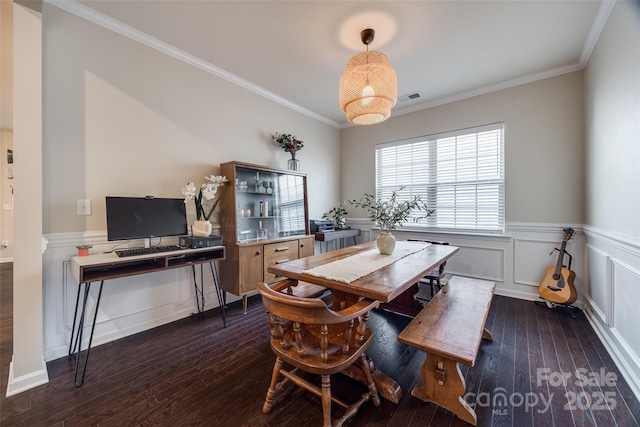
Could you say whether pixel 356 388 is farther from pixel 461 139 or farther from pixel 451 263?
pixel 461 139

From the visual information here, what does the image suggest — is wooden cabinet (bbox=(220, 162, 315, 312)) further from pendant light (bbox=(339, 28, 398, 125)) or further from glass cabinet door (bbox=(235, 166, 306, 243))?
pendant light (bbox=(339, 28, 398, 125))

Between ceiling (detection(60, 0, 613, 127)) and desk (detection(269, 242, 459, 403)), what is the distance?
2120 millimetres

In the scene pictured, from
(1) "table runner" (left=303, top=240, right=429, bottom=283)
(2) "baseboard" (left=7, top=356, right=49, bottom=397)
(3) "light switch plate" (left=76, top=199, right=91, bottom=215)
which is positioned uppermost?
(3) "light switch plate" (left=76, top=199, right=91, bottom=215)

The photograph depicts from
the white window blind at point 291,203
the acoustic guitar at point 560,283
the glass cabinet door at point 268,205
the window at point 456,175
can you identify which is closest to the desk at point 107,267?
the glass cabinet door at point 268,205

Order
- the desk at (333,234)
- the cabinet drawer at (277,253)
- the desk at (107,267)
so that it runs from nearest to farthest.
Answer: the desk at (107,267)
the cabinet drawer at (277,253)
the desk at (333,234)

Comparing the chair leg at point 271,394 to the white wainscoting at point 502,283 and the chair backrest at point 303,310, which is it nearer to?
the chair backrest at point 303,310

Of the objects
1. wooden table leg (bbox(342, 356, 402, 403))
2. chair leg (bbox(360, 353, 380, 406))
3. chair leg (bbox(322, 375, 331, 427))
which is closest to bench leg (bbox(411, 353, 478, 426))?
wooden table leg (bbox(342, 356, 402, 403))

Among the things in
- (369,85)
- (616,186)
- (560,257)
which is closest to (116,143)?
(369,85)

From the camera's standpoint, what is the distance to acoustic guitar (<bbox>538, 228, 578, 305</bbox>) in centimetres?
274

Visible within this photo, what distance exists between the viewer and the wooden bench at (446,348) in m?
1.39

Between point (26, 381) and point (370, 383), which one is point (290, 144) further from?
point (26, 381)

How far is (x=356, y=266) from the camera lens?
6.45 feet

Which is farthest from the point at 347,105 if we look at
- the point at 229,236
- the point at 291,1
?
the point at 229,236

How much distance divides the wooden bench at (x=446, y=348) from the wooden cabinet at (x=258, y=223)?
1843 millimetres
